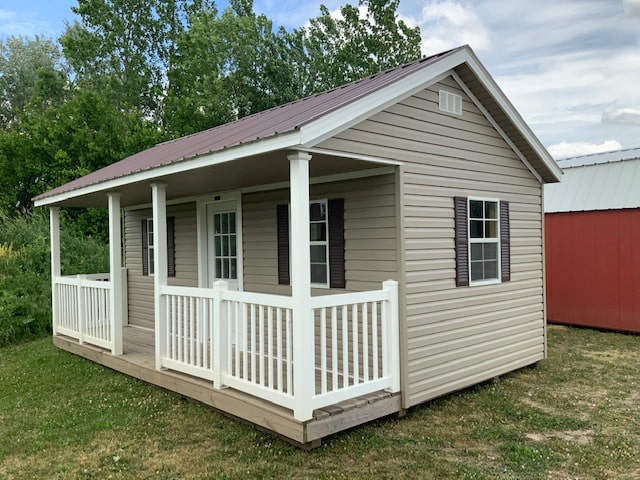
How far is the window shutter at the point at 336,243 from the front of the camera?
5.70 metres

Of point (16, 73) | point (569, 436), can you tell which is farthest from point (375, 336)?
point (16, 73)

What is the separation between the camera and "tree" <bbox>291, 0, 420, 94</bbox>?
22.2 m

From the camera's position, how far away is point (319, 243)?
6027 mm

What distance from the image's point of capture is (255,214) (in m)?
6.98

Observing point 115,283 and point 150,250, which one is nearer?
point 115,283

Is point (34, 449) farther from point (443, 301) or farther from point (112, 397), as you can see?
point (443, 301)

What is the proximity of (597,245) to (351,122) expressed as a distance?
25.9 feet

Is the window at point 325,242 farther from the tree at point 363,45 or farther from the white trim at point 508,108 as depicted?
the tree at point 363,45

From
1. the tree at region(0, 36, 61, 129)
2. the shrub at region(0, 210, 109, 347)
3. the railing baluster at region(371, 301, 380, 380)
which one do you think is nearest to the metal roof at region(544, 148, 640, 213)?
the railing baluster at region(371, 301, 380, 380)

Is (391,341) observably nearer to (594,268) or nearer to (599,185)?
(594,268)

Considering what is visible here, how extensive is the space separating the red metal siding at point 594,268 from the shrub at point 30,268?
1047 centimetres

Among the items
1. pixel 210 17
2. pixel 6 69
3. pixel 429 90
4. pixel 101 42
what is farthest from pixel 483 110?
pixel 6 69

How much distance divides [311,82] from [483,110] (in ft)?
59.3

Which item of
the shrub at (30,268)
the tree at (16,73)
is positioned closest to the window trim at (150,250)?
the shrub at (30,268)
